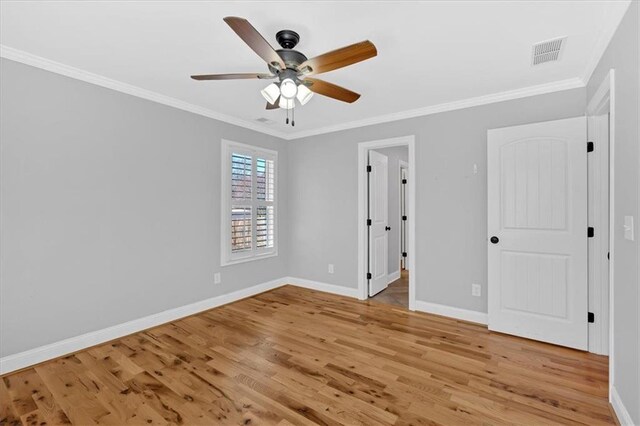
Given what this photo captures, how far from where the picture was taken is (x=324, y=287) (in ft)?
15.0

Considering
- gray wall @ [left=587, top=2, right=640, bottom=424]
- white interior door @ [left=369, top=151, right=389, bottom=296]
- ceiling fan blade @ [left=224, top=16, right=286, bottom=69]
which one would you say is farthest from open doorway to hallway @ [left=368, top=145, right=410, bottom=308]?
ceiling fan blade @ [left=224, top=16, right=286, bottom=69]

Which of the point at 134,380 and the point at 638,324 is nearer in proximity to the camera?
the point at 638,324

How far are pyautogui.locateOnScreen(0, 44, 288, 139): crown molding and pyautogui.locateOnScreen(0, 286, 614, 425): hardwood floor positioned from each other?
2493 mm

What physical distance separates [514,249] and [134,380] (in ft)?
11.8

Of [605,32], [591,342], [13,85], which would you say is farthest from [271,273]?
[605,32]

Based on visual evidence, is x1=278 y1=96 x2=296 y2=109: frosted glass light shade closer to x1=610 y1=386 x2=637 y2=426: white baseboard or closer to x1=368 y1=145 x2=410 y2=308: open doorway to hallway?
x1=368 y1=145 x2=410 y2=308: open doorway to hallway

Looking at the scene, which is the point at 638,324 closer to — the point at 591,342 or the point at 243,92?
the point at 591,342

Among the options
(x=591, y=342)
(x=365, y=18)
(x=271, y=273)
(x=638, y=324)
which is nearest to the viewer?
(x=638, y=324)

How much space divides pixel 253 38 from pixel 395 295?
12.6 ft

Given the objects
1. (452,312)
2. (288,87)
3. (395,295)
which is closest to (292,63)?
(288,87)

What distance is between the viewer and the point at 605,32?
6.59 ft

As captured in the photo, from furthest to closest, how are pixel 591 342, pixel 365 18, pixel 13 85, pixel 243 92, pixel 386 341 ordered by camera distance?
pixel 243 92 → pixel 386 341 → pixel 591 342 → pixel 13 85 → pixel 365 18

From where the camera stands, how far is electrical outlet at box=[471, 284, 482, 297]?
3311 millimetres

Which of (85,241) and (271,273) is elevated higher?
(85,241)
